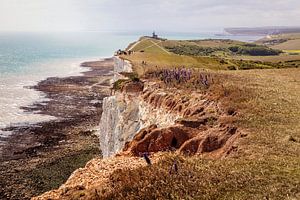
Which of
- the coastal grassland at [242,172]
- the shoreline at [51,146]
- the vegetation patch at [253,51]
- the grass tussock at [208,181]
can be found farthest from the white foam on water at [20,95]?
the vegetation patch at [253,51]

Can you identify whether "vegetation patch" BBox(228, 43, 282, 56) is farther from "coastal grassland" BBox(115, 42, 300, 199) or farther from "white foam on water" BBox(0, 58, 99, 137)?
"coastal grassland" BBox(115, 42, 300, 199)

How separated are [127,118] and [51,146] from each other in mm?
19759

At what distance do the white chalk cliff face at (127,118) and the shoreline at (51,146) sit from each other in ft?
19.4

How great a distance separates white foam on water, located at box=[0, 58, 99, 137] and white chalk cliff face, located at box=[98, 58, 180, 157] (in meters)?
21.8

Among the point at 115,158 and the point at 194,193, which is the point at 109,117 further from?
the point at 194,193

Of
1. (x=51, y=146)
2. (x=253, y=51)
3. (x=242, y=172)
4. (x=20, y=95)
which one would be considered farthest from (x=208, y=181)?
(x=253, y=51)

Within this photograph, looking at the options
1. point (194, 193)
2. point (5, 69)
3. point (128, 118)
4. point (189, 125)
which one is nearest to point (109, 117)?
point (128, 118)

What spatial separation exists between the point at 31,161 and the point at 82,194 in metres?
34.9

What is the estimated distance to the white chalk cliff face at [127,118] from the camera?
3198 centimetres

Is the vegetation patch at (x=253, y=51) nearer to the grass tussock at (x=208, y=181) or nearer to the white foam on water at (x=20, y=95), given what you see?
the white foam on water at (x=20, y=95)

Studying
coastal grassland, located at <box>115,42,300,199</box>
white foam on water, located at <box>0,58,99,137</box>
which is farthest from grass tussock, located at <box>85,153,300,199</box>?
white foam on water, located at <box>0,58,99,137</box>

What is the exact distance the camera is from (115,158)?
21.7 meters

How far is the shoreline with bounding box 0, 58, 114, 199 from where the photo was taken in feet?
137

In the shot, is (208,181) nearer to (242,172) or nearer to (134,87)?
(242,172)
